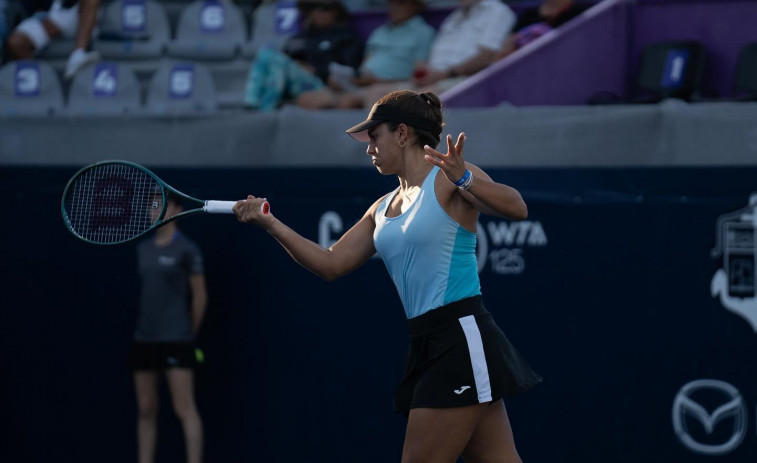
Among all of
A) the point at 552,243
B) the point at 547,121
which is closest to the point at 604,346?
the point at 552,243

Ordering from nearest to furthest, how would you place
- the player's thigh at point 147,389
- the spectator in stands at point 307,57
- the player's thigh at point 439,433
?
the player's thigh at point 439,433
the player's thigh at point 147,389
the spectator in stands at point 307,57

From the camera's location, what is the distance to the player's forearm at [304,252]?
12.8ft

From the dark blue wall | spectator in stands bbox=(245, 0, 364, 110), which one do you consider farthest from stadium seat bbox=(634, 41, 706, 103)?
spectator in stands bbox=(245, 0, 364, 110)

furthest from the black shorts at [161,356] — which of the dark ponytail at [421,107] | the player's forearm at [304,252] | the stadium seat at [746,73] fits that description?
the stadium seat at [746,73]

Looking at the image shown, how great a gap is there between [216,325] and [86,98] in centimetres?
293

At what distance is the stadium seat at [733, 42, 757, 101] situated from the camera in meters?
6.33

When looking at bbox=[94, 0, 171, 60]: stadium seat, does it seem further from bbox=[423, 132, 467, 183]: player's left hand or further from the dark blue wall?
bbox=[423, 132, 467, 183]: player's left hand

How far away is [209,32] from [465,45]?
103 inches

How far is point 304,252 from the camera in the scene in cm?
399

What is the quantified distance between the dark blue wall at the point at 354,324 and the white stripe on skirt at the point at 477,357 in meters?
Answer: 2.12

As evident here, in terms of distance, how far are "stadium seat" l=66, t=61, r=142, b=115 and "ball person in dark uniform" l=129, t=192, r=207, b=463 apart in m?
2.43

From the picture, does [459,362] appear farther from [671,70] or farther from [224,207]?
[671,70]

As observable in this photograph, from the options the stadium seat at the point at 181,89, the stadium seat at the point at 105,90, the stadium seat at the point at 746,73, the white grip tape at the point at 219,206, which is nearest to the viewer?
the white grip tape at the point at 219,206

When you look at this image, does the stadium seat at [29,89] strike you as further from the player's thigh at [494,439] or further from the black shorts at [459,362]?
the player's thigh at [494,439]
